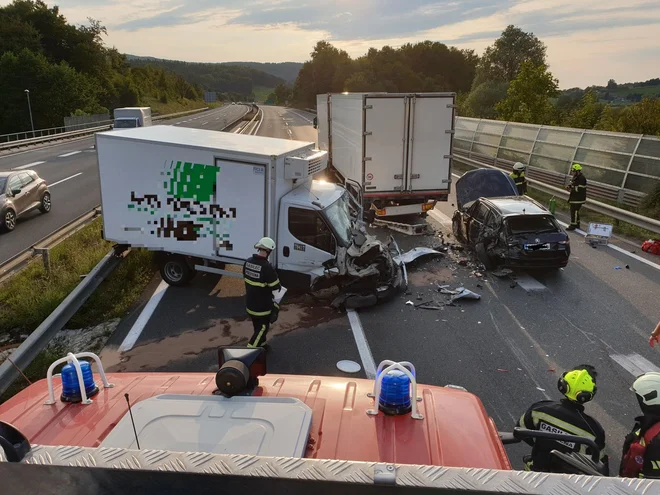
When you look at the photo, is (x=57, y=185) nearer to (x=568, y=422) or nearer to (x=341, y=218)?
(x=341, y=218)

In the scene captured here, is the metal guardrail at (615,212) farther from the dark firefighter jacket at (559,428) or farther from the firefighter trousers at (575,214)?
the dark firefighter jacket at (559,428)

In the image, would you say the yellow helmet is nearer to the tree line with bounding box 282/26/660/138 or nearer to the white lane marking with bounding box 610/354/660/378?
the white lane marking with bounding box 610/354/660/378

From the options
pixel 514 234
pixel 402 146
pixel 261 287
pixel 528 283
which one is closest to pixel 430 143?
pixel 402 146

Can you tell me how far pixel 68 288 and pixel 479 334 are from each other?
7384 mm

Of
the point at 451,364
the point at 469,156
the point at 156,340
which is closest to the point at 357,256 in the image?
the point at 451,364

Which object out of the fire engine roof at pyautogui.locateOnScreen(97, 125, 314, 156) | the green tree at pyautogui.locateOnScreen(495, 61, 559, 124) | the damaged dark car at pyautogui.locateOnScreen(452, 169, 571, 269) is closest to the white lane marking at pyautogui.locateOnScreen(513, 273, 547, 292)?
the damaged dark car at pyautogui.locateOnScreen(452, 169, 571, 269)

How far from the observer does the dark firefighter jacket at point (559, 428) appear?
3777 mm

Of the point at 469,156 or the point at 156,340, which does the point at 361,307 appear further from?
the point at 469,156

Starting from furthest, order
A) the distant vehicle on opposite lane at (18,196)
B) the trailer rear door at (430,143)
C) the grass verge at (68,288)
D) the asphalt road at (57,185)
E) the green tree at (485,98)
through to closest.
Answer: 1. the green tree at (485,98)
2. the distant vehicle on opposite lane at (18,196)
3. the asphalt road at (57,185)
4. the trailer rear door at (430,143)
5. the grass verge at (68,288)

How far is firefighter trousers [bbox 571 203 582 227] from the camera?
45.3 ft

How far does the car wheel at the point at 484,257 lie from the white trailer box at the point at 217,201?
329cm

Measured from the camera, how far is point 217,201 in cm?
908

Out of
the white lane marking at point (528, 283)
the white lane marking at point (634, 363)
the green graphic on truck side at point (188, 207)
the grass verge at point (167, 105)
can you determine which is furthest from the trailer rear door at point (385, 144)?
the grass verge at point (167, 105)

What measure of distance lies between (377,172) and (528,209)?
4.46 m
